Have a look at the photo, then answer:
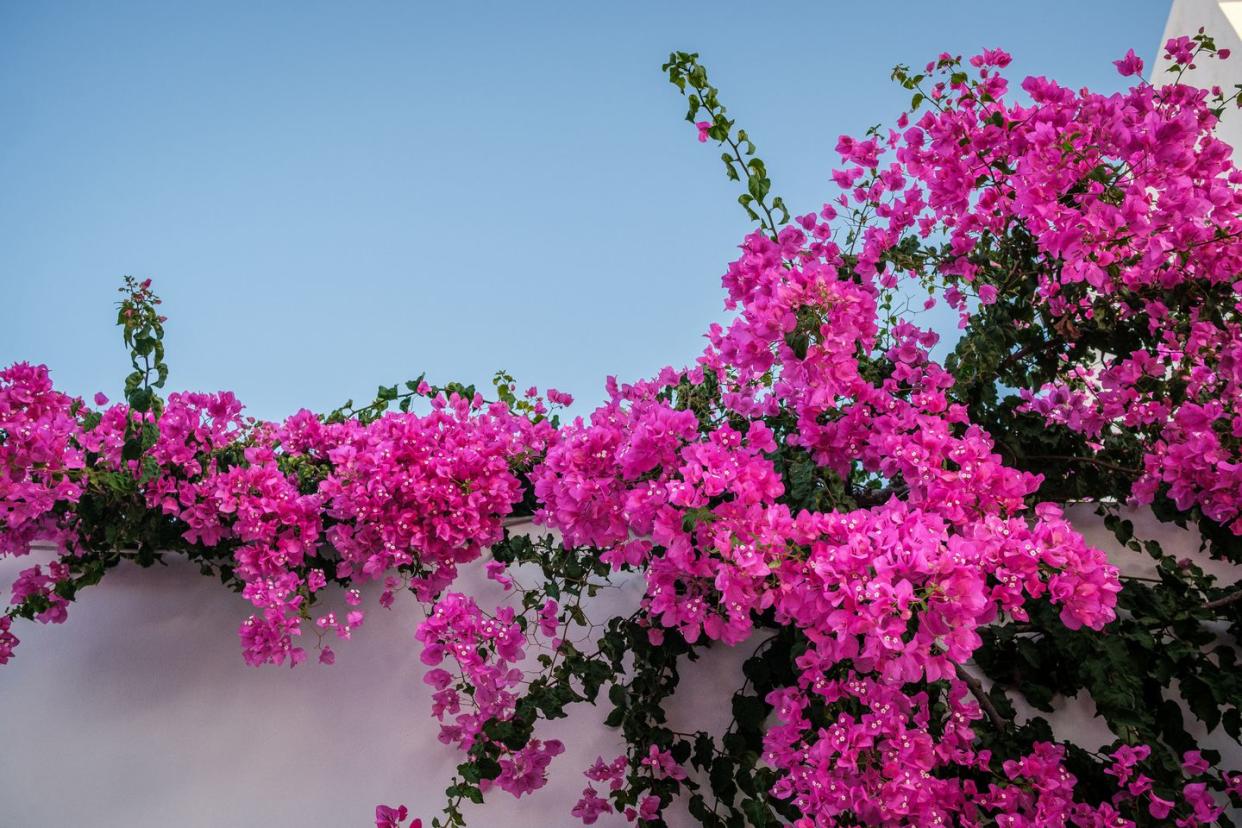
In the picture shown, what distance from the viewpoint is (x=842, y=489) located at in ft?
4.87

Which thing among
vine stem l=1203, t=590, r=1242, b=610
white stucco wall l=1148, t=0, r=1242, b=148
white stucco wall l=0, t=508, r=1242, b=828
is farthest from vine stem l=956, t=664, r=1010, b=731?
white stucco wall l=1148, t=0, r=1242, b=148

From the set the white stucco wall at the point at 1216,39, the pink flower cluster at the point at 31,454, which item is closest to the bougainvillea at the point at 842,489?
the pink flower cluster at the point at 31,454

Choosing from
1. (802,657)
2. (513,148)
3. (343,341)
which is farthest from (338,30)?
(802,657)

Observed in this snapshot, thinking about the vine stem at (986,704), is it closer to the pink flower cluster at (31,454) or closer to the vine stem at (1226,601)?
the vine stem at (1226,601)

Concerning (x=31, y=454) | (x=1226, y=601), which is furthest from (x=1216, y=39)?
(x=31, y=454)

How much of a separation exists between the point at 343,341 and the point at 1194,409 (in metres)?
3.11

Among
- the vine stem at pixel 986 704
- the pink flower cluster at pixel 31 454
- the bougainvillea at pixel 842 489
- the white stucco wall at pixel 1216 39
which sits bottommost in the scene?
the vine stem at pixel 986 704

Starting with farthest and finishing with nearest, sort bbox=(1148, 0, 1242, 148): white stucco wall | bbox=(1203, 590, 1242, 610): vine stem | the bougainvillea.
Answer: bbox=(1148, 0, 1242, 148): white stucco wall → bbox=(1203, 590, 1242, 610): vine stem → the bougainvillea

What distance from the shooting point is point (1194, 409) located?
156 centimetres

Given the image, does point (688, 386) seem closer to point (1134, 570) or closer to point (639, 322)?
point (1134, 570)

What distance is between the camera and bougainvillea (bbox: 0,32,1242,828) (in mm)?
1292

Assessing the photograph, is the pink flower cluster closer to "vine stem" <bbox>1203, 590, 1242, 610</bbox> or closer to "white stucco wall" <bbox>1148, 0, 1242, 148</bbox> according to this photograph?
"vine stem" <bbox>1203, 590, 1242, 610</bbox>

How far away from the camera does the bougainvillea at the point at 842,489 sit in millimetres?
1292

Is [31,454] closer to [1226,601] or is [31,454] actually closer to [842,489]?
[842,489]
